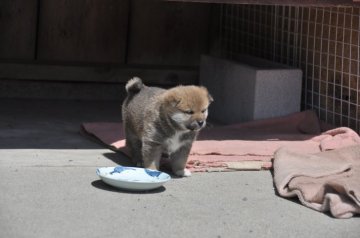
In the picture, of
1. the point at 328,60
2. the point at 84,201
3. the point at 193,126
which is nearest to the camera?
the point at 84,201

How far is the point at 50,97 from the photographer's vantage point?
9227mm

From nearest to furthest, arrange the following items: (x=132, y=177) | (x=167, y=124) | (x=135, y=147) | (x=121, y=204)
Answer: (x=121, y=204) < (x=132, y=177) < (x=167, y=124) < (x=135, y=147)

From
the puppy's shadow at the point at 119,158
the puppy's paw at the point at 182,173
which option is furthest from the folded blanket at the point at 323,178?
the puppy's shadow at the point at 119,158

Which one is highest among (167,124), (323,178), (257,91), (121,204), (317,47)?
(317,47)

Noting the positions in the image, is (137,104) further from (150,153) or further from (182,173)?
(182,173)

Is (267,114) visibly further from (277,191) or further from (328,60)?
(277,191)

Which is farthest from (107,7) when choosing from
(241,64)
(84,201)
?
(84,201)

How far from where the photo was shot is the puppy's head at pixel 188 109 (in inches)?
239

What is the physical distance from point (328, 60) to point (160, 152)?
245cm

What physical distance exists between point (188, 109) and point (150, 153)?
0.45m

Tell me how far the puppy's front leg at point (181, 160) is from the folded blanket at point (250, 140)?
0.20 metres

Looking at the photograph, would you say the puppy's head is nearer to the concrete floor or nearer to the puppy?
the puppy

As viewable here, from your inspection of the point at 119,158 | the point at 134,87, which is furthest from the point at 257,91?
the point at 119,158

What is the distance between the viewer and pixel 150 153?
20.4 feet
